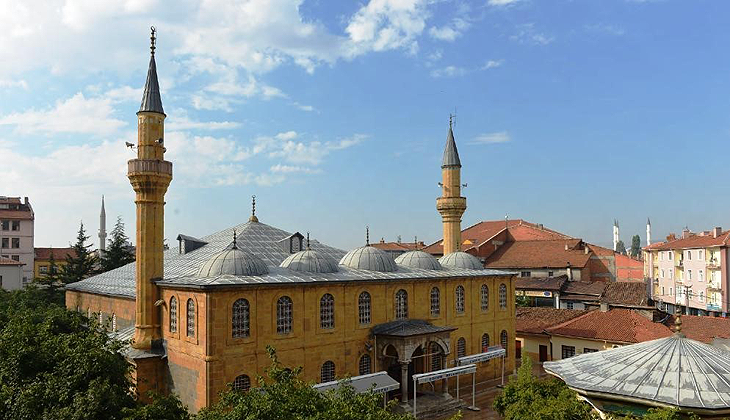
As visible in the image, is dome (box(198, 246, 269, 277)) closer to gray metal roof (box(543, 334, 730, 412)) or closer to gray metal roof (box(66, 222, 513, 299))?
gray metal roof (box(66, 222, 513, 299))

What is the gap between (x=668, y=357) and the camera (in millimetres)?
11352

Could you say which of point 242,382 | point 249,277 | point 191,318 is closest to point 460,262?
point 249,277

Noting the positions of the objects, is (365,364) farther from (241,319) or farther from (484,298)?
(484,298)

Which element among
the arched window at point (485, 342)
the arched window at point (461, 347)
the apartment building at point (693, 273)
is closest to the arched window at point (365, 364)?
the arched window at point (461, 347)

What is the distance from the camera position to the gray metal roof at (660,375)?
10234 millimetres

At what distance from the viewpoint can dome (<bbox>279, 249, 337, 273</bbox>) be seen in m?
23.6

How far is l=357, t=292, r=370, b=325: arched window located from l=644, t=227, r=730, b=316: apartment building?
2702cm

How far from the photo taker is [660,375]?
10.9 metres

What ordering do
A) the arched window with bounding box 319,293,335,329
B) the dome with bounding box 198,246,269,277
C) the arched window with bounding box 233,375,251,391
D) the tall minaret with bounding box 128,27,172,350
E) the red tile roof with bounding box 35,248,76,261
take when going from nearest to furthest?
the arched window with bounding box 233,375,251,391
the dome with bounding box 198,246,269,277
the tall minaret with bounding box 128,27,172,350
the arched window with bounding box 319,293,335,329
the red tile roof with bounding box 35,248,76,261

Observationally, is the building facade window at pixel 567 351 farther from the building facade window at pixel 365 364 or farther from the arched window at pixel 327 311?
the arched window at pixel 327 311

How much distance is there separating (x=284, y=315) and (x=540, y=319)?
2020cm

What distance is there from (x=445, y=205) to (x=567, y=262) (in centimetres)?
2325

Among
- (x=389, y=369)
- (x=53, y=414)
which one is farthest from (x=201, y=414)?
(x=389, y=369)

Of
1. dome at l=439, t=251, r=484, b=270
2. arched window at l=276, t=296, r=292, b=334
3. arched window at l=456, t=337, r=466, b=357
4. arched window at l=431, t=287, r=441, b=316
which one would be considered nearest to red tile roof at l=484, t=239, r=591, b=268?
dome at l=439, t=251, r=484, b=270
